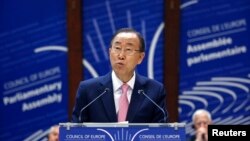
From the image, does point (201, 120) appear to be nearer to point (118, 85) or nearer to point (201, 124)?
point (201, 124)

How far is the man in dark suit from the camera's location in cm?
406

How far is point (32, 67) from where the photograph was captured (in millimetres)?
9078

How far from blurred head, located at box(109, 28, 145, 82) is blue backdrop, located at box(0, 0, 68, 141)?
4.97 metres

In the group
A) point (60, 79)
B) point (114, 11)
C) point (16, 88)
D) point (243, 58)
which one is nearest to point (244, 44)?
point (243, 58)

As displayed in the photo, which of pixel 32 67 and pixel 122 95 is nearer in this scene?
pixel 122 95

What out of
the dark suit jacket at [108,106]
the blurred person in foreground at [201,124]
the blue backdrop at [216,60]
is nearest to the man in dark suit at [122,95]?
the dark suit jacket at [108,106]

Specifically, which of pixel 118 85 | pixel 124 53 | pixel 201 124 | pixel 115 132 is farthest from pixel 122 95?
pixel 201 124

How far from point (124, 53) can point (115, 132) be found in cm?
Answer: 57

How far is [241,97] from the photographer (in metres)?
9.05

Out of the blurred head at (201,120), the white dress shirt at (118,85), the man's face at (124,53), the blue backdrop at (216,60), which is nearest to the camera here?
the man's face at (124,53)

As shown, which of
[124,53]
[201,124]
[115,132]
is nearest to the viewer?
[115,132]

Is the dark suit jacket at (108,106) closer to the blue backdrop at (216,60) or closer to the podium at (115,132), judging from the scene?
the podium at (115,132)

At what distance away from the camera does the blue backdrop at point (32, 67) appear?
9.05 meters

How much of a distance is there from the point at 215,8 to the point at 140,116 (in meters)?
5.12
